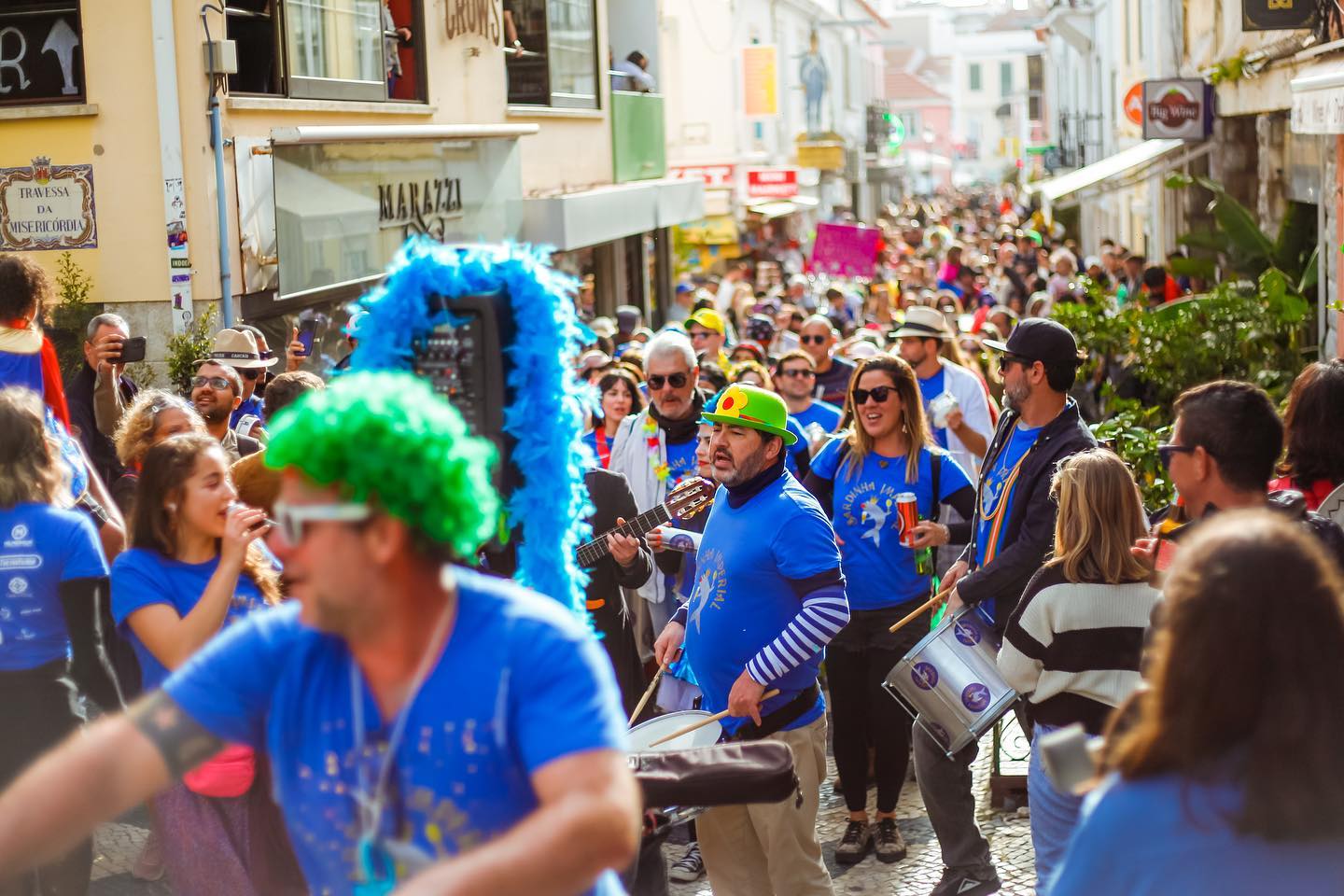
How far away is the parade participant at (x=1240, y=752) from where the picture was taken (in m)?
2.13

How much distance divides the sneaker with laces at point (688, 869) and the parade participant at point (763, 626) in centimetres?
100

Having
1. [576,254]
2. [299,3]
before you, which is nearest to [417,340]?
[299,3]

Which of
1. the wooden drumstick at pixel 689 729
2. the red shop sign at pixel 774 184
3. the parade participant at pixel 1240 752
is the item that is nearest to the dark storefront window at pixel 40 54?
the wooden drumstick at pixel 689 729

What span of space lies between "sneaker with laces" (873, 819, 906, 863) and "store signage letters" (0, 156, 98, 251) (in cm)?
635

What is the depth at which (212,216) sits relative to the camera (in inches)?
385

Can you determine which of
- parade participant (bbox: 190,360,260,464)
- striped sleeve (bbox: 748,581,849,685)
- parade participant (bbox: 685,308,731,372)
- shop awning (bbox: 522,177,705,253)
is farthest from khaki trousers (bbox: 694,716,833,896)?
shop awning (bbox: 522,177,705,253)

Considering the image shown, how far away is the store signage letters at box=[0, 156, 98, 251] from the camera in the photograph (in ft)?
32.2

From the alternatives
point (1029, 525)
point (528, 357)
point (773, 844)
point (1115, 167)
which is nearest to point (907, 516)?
point (1029, 525)

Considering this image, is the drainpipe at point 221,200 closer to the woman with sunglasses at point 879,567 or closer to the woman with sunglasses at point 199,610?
the woman with sunglasses at point 879,567

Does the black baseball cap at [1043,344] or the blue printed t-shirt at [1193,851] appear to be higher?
the black baseball cap at [1043,344]

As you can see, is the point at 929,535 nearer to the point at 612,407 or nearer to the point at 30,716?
the point at 612,407

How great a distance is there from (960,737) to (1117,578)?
1.15m

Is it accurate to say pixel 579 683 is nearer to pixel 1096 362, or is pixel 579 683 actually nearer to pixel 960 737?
pixel 960 737

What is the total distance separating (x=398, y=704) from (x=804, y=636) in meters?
2.84
